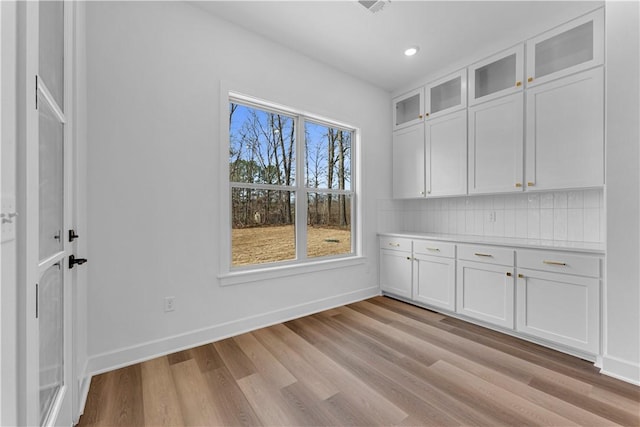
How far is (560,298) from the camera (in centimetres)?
222

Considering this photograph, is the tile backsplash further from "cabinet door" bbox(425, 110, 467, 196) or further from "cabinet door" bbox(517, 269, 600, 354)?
"cabinet door" bbox(517, 269, 600, 354)

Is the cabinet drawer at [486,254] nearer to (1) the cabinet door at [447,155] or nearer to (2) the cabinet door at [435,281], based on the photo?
(2) the cabinet door at [435,281]

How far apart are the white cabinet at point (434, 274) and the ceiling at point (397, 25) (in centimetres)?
205

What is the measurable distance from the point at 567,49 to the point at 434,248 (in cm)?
211

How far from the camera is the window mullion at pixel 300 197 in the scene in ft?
10.1

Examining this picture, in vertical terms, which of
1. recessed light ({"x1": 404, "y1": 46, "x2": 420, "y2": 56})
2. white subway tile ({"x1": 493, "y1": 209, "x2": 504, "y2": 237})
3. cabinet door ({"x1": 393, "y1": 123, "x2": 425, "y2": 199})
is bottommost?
white subway tile ({"x1": 493, "y1": 209, "x2": 504, "y2": 237})

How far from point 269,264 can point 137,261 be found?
1159 millimetres

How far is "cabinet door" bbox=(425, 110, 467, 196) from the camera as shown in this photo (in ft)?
10.1

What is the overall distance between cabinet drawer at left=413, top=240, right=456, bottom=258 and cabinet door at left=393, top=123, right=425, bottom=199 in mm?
665

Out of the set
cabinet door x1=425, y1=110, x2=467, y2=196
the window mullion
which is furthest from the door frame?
cabinet door x1=425, y1=110, x2=467, y2=196

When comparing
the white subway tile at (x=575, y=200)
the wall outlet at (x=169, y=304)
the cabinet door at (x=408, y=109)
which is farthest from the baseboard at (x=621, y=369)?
the wall outlet at (x=169, y=304)

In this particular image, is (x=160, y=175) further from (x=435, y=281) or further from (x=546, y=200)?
(x=546, y=200)

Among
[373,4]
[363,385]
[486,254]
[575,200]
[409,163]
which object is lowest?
[363,385]

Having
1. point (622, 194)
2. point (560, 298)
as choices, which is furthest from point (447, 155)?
point (560, 298)
